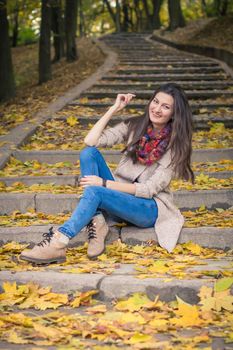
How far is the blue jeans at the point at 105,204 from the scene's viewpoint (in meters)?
4.44

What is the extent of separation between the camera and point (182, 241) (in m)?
4.78

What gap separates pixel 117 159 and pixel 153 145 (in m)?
2.42

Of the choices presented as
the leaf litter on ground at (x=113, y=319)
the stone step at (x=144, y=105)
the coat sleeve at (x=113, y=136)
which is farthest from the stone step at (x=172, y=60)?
the leaf litter on ground at (x=113, y=319)

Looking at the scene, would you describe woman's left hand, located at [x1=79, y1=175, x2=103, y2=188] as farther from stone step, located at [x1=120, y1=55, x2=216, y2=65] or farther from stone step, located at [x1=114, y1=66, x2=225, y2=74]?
stone step, located at [x1=120, y1=55, x2=216, y2=65]

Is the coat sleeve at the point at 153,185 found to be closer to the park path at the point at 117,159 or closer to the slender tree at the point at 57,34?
the park path at the point at 117,159

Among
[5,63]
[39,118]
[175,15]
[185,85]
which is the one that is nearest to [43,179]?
[39,118]

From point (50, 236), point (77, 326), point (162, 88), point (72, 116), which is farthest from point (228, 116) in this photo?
point (77, 326)

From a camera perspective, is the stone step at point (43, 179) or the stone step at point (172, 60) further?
the stone step at point (172, 60)

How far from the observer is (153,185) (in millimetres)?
4785

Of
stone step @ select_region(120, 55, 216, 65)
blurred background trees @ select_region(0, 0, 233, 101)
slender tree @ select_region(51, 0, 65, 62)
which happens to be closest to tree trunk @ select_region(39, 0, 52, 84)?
blurred background trees @ select_region(0, 0, 233, 101)

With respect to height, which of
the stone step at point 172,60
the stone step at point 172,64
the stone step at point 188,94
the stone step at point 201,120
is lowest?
the stone step at point 201,120

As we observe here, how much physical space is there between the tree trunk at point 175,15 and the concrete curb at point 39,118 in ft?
37.0

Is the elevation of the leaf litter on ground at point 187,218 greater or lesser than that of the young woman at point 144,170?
lesser

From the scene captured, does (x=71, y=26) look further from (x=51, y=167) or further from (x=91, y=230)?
(x=91, y=230)
